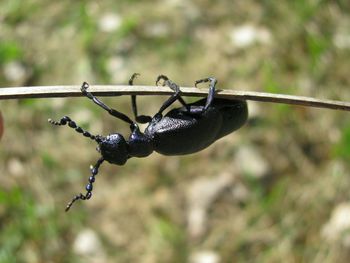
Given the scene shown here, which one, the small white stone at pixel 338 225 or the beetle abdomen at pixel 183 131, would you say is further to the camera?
the small white stone at pixel 338 225

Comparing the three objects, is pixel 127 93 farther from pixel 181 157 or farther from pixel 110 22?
pixel 110 22

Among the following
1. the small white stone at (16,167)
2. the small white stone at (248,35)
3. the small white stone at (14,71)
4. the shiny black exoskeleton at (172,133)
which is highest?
the small white stone at (248,35)

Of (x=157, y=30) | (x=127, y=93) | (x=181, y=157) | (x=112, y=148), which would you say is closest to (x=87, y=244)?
(x=181, y=157)

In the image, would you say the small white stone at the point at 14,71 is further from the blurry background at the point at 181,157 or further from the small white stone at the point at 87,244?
the small white stone at the point at 87,244

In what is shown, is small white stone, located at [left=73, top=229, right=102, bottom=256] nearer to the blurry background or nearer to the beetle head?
the blurry background

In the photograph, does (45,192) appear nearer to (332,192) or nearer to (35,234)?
(35,234)

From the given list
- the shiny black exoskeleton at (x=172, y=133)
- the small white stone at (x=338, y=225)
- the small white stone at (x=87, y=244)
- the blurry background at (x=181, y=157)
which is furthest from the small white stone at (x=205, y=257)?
the shiny black exoskeleton at (x=172, y=133)

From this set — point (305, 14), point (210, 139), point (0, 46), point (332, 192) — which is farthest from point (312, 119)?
point (0, 46)
